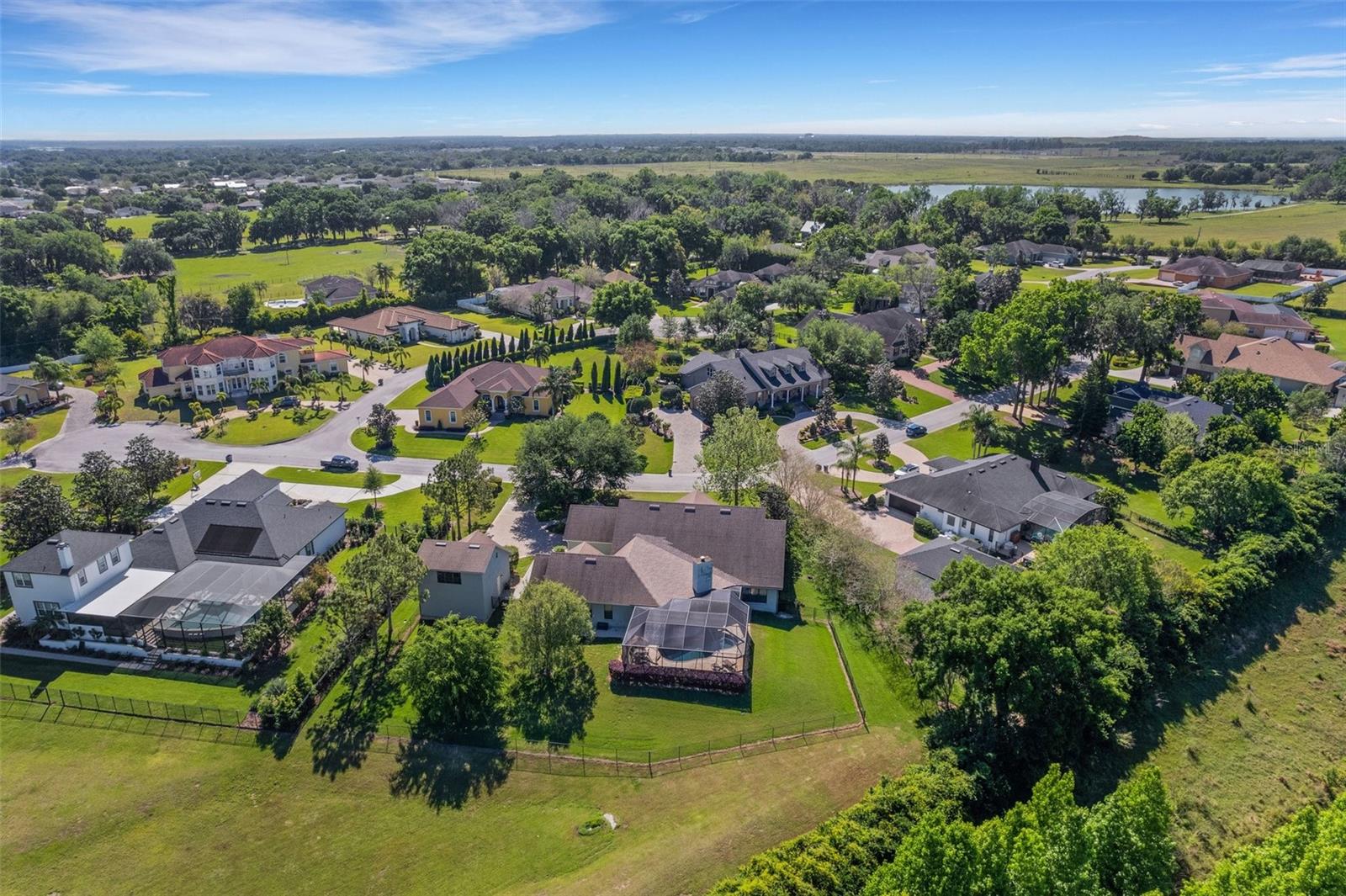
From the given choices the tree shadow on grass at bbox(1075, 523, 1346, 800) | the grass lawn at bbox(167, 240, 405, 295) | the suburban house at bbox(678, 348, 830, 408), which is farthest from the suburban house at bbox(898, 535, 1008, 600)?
the grass lawn at bbox(167, 240, 405, 295)

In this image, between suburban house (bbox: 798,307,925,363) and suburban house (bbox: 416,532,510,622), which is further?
suburban house (bbox: 798,307,925,363)

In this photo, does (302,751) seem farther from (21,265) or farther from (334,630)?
(21,265)

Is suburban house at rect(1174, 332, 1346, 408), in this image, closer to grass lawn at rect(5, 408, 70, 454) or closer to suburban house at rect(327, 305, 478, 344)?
suburban house at rect(327, 305, 478, 344)

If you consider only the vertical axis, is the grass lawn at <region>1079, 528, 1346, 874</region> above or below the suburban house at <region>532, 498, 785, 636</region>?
below

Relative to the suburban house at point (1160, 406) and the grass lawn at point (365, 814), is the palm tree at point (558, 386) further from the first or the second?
the suburban house at point (1160, 406)

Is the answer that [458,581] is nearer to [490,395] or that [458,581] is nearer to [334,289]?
[490,395]

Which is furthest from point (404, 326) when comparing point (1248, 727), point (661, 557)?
point (1248, 727)
